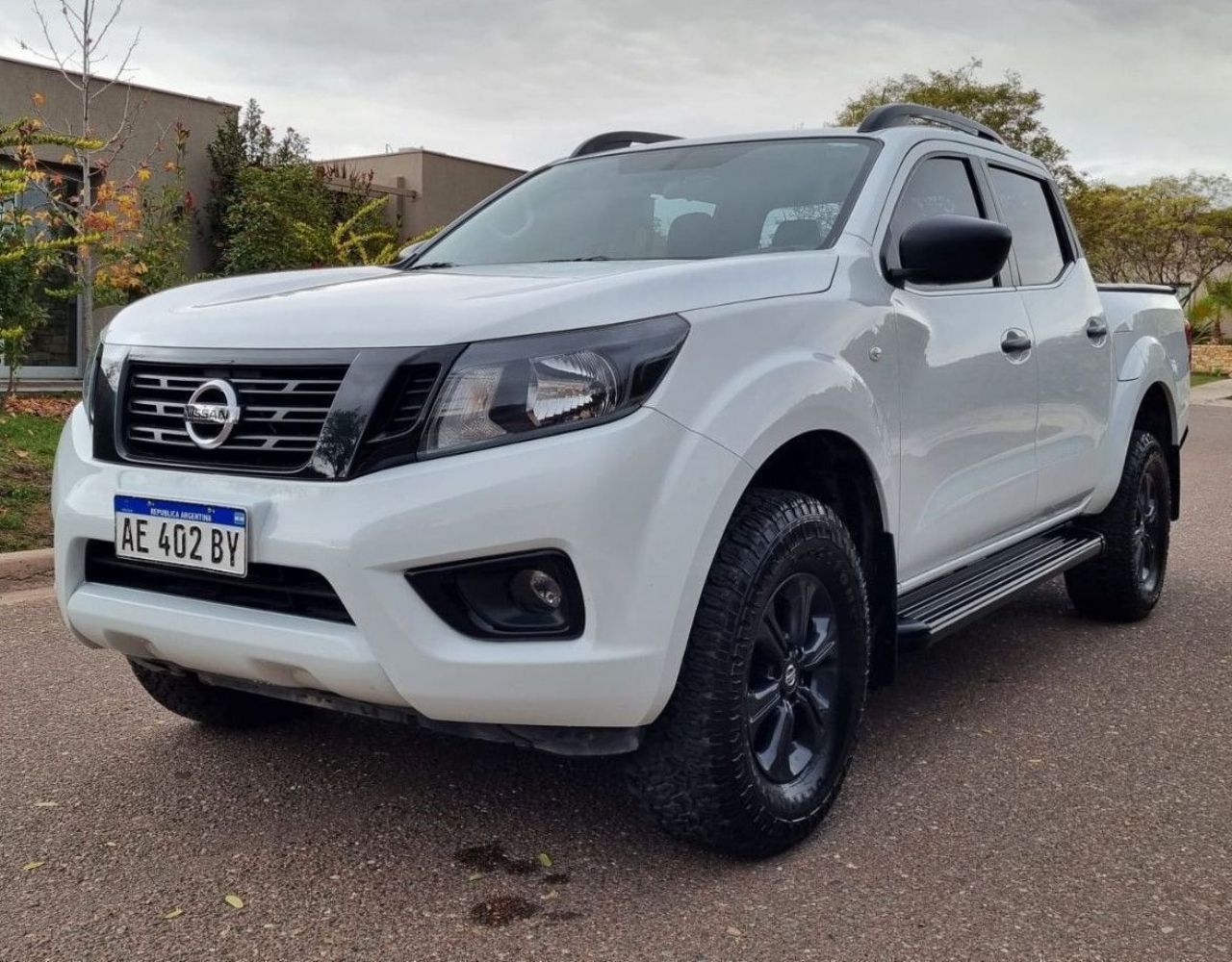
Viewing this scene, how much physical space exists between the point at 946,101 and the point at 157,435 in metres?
31.9

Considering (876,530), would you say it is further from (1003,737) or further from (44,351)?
(44,351)

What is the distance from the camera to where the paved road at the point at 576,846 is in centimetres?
249

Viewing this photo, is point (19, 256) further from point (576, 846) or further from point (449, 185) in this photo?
point (449, 185)

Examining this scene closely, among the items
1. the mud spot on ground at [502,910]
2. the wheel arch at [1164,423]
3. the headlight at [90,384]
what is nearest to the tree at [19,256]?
the headlight at [90,384]

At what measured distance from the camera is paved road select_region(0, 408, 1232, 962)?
8.17 feet

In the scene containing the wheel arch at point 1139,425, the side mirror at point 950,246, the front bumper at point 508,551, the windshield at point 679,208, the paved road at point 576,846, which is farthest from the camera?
the wheel arch at point 1139,425

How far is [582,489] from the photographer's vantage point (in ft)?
7.74

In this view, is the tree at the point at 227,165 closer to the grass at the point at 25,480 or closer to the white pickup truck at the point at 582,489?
the grass at the point at 25,480

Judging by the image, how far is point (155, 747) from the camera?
3.56 meters

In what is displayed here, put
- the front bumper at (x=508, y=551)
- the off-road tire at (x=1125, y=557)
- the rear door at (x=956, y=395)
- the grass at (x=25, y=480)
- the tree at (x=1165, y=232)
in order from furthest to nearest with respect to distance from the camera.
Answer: the tree at (x=1165, y=232)
the grass at (x=25, y=480)
the off-road tire at (x=1125, y=557)
the rear door at (x=956, y=395)
the front bumper at (x=508, y=551)

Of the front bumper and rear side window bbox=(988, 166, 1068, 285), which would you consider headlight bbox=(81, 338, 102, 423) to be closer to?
the front bumper

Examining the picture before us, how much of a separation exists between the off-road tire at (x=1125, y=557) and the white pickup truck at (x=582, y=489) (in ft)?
5.21

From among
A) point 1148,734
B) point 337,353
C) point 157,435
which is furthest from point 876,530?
point 157,435

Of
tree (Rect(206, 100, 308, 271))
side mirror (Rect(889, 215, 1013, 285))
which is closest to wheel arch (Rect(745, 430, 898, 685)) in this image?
side mirror (Rect(889, 215, 1013, 285))
